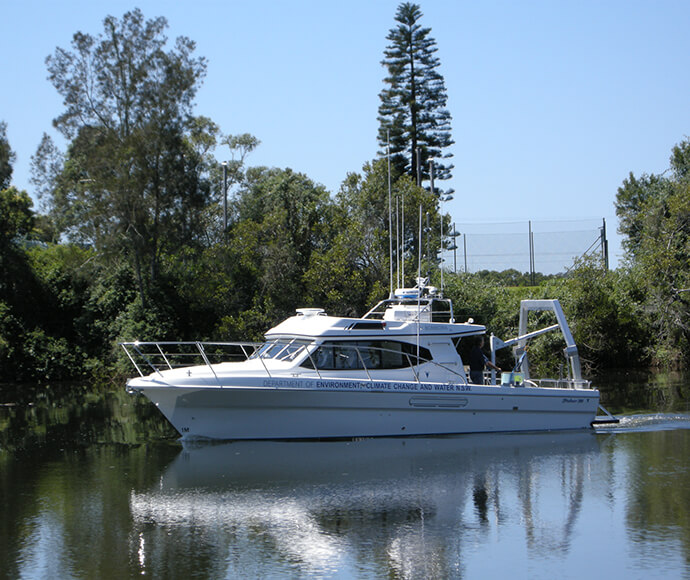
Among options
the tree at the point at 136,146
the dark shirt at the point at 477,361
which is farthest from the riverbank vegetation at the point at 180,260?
the dark shirt at the point at 477,361

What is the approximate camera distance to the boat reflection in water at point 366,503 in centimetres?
1059

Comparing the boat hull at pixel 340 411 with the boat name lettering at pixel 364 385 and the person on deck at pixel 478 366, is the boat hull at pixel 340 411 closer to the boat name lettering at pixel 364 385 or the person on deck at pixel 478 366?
the boat name lettering at pixel 364 385

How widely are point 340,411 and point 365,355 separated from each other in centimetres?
Result: 151

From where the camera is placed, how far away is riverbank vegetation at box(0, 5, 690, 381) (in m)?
33.4

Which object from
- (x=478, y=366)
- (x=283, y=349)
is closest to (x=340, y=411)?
(x=283, y=349)

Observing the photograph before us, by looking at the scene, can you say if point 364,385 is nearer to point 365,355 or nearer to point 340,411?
point 340,411

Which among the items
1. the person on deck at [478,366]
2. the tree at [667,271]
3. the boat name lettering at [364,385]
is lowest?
the boat name lettering at [364,385]

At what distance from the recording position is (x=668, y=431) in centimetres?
1877

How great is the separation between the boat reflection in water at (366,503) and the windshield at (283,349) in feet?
6.48

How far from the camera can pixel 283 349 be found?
1848cm

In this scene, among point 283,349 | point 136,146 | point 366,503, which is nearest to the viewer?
point 366,503

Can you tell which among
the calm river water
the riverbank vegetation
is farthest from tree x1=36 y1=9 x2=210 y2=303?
the calm river water

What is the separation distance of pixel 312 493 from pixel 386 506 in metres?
1.42

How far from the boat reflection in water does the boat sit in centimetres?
39
